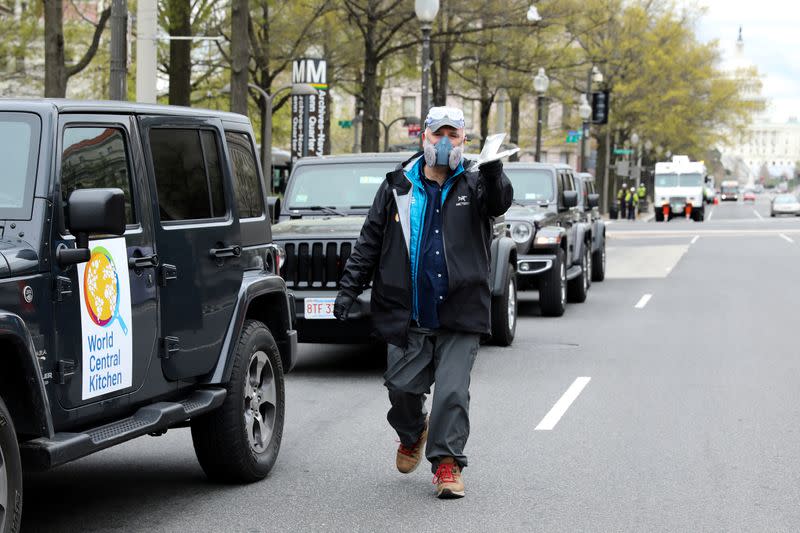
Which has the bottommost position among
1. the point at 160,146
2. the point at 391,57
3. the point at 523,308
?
the point at 523,308

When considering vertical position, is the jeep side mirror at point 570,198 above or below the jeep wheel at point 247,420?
above

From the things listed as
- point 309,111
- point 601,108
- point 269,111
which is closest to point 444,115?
point 309,111

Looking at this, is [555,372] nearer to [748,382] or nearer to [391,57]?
[748,382]

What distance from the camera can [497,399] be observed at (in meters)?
10.0

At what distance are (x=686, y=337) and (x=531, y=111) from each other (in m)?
68.8

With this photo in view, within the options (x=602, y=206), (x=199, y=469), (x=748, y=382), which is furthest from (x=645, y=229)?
(x=199, y=469)

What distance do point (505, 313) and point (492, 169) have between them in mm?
6827

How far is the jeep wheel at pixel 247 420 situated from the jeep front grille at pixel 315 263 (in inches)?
145

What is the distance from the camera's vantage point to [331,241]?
10984 mm

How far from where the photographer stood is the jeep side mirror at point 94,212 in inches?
201

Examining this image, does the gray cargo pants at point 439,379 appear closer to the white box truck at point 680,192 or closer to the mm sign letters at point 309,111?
the mm sign letters at point 309,111

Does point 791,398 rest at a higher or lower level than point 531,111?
lower

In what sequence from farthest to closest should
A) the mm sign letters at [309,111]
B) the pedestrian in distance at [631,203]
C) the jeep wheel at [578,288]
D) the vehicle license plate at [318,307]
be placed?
the pedestrian in distance at [631,203], the mm sign letters at [309,111], the jeep wheel at [578,288], the vehicle license plate at [318,307]

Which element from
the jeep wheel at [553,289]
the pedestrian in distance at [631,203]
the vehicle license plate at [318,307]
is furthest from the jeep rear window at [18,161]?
the pedestrian in distance at [631,203]
